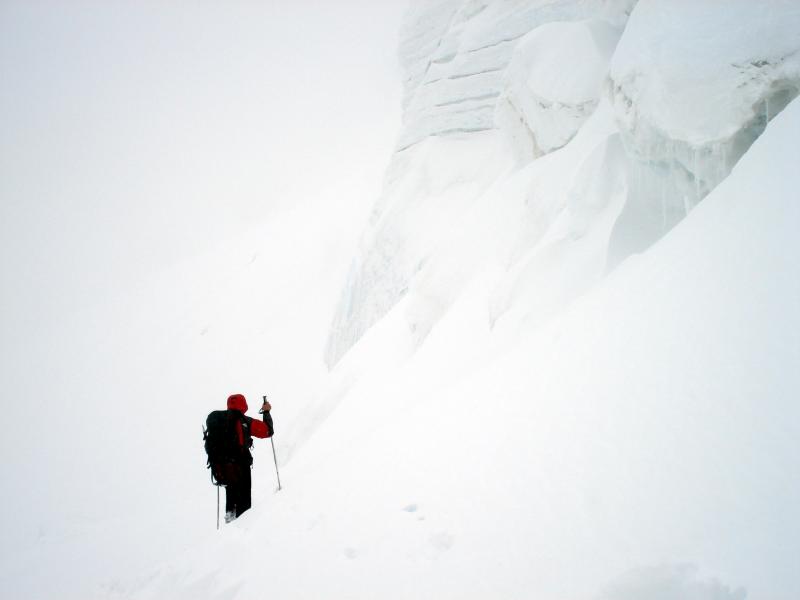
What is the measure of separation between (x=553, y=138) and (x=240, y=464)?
39.7 ft

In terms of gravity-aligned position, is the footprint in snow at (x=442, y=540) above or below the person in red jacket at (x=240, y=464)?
below

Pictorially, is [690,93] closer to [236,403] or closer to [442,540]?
[442,540]

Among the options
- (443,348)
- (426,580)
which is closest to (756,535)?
(426,580)

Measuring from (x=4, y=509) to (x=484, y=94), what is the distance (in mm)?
32936

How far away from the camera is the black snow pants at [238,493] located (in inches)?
245

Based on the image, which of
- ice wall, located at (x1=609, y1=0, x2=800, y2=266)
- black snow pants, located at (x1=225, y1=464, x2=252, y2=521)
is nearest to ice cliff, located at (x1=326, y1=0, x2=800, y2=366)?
ice wall, located at (x1=609, y1=0, x2=800, y2=266)

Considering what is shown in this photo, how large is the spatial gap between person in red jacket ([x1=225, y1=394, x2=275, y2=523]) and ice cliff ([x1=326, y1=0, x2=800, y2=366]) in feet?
13.7

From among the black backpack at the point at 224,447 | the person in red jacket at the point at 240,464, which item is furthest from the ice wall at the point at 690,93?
the black backpack at the point at 224,447

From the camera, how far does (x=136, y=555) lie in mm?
11781

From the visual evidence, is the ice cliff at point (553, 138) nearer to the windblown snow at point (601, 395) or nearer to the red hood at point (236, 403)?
the windblown snow at point (601, 395)

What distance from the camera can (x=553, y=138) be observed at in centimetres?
1364

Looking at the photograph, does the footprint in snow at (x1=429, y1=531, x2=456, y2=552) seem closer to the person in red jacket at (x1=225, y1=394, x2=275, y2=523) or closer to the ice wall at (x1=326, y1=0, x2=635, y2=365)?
the person in red jacket at (x1=225, y1=394, x2=275, y2=523)

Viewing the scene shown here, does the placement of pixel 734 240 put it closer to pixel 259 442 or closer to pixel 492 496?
pixel 492 496

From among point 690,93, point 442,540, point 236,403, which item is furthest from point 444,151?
point 442,540
